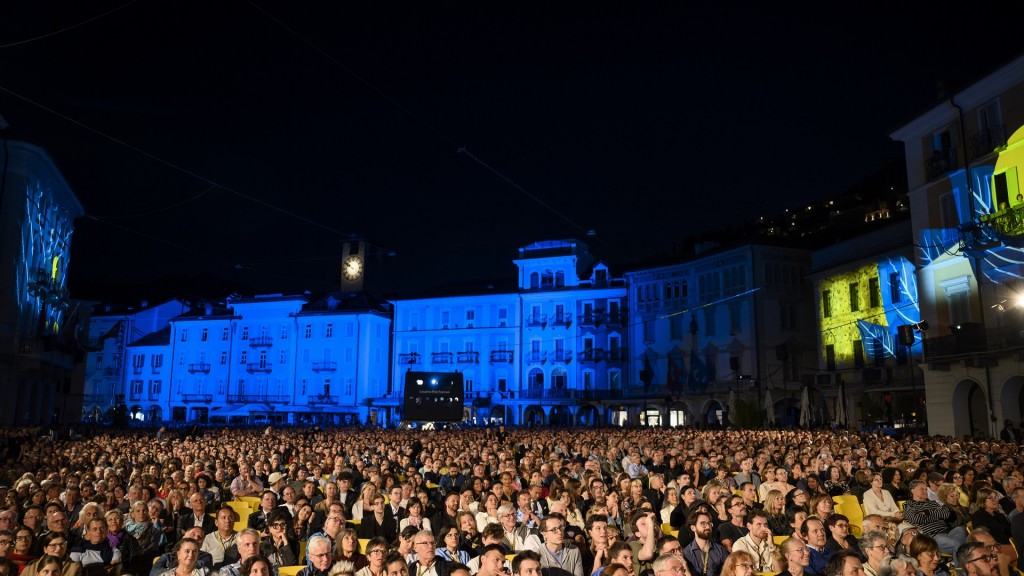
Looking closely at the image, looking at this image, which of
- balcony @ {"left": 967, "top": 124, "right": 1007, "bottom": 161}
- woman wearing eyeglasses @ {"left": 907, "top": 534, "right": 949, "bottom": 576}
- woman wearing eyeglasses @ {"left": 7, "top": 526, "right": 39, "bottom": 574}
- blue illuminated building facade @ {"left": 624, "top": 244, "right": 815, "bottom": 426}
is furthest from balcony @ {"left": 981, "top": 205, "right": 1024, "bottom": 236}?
woman wearing eyeglasses @ {"left": 7, "top": 526, "right": 39, "bottom": 574}

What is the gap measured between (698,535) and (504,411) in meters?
53.5

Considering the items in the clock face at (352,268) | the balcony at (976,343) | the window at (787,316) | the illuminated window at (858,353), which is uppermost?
the clock face at (352,268)

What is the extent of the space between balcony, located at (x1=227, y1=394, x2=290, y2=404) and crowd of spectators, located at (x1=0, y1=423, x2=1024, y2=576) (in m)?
52.0

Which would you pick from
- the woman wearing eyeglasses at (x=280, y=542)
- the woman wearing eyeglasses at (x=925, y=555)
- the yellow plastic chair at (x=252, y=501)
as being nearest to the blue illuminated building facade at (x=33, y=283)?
the yellow plastic chair at (x=252, y=501)

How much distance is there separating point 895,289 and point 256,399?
52.2 m

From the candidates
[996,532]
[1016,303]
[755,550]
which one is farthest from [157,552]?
[1016,303]

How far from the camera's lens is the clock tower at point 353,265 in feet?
239

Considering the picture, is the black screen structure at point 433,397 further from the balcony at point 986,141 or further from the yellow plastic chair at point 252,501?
the yellow plastic chair at point 252,501

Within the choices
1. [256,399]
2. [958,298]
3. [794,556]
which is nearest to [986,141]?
[958,298]

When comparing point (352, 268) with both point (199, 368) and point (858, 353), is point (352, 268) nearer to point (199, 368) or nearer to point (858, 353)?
point (199, 368)

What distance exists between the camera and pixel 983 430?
94.7ft

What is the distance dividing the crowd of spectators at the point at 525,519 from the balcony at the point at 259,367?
53456mm

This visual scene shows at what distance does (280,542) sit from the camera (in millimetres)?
9234

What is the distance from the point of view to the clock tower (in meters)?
72.8
